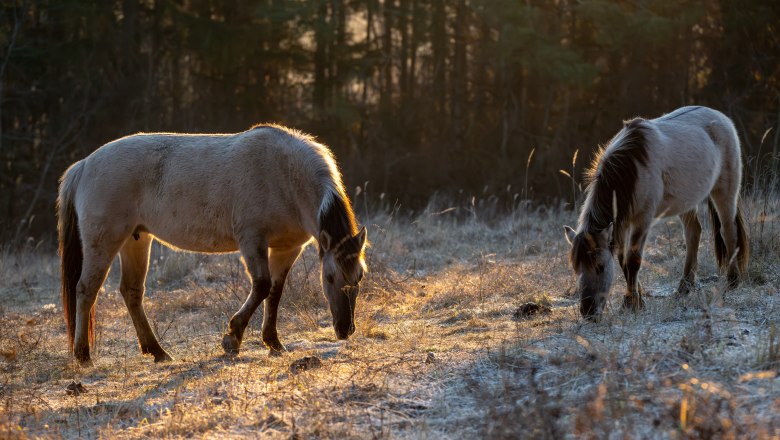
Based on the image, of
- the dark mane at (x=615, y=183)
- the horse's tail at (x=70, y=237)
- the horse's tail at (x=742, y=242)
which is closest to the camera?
the dark mane at (x=615, y=183)

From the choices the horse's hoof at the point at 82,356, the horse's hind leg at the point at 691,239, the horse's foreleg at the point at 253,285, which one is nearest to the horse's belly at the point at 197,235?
the horse's foreleg at the point at 253,285

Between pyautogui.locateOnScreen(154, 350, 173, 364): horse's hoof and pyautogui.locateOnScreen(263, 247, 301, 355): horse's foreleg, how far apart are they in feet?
2.76

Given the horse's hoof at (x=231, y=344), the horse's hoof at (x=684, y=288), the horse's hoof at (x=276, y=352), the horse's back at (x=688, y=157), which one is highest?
the horse's back at (x=688, y=157)

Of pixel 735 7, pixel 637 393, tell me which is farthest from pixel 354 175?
pixel 637 393

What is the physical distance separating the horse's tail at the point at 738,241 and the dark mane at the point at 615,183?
156cm

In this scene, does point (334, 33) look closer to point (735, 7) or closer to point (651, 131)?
point (735, 7)

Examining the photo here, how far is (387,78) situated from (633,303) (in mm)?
18938

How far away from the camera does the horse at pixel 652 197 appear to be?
20.3 feet

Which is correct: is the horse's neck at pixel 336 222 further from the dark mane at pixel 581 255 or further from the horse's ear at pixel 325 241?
the dark mane at pixel 581 255

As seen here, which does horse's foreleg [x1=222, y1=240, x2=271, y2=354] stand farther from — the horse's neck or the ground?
the horse's neck

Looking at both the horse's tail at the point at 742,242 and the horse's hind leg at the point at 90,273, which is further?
the horse's tail at the point at 742,242

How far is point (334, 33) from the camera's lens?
21891mm

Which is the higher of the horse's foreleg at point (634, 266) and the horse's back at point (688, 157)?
the horse's back at point (688, 157)

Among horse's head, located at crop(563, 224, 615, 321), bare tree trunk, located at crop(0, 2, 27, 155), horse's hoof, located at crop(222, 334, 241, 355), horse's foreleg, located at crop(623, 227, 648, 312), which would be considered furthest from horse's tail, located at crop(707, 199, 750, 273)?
bare tree trunk, located at crop(0, 2, 27, 155)
